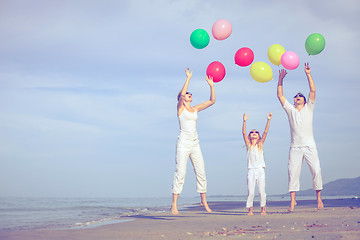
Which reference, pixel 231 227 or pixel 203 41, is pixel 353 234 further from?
pixel 203 41

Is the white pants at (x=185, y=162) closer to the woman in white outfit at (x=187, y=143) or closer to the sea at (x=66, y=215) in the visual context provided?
the woman in white outfit at (x=187, y=143)

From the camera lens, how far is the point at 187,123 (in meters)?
8.46

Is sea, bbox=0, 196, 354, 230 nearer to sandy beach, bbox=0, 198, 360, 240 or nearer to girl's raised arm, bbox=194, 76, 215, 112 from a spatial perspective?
sandy beach, bbox=0, 198, 360, 240

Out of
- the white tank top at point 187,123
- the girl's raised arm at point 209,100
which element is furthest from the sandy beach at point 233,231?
the girl's raised arm at point 209,100

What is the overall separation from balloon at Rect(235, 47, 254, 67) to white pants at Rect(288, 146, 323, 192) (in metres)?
2.25

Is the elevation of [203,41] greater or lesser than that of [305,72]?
greater

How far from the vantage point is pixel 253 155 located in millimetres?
7996

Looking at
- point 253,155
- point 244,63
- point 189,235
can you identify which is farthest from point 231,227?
point 244,63

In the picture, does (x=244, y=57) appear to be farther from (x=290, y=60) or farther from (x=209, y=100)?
(x=209, y=100)

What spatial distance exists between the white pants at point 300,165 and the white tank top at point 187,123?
86.7 inches

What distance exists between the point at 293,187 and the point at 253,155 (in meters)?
1.41

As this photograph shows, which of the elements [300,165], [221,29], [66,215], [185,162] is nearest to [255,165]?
[300,165]

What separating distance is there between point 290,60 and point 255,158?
93.5 inches

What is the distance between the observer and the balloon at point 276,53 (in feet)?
30.4
